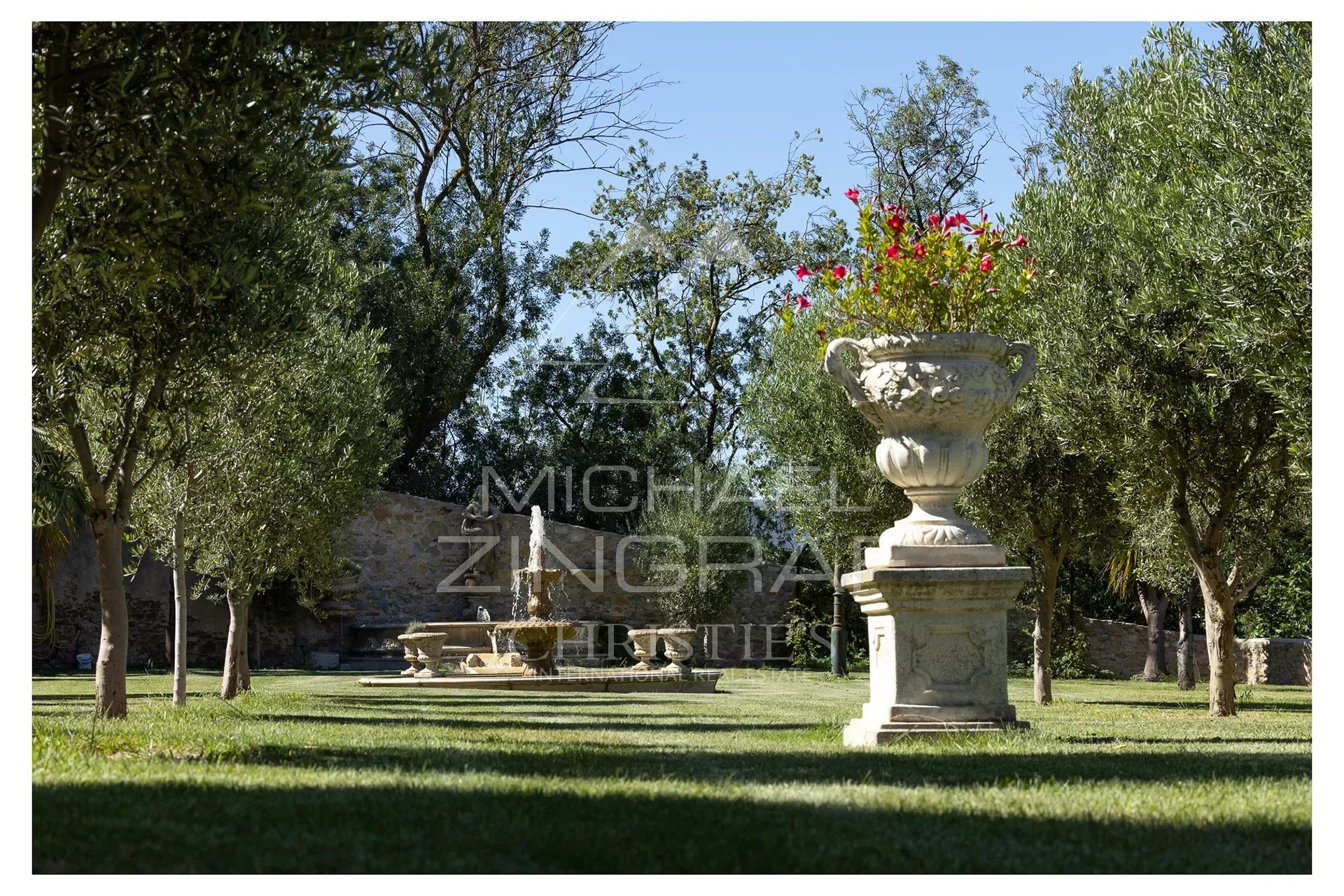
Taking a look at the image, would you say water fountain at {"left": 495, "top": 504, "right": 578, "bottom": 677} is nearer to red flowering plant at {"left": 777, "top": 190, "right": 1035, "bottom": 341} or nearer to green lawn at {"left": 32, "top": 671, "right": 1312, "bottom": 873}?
green lawn at {"left": 32, "top": 671, "right": 1312, "bottom": 873}

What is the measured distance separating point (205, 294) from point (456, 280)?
23.1 m

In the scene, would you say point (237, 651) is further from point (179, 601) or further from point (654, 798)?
point (654, 798)

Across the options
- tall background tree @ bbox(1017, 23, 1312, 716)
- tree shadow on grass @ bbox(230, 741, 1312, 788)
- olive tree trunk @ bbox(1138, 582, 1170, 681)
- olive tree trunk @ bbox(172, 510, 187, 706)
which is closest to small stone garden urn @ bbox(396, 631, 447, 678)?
olive tree trunk @ bbox(172, 510, 187, 706)

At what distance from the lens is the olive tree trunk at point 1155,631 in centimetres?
2678

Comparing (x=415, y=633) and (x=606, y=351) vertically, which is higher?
(x=606, y=351)

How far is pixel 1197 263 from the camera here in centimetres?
1164

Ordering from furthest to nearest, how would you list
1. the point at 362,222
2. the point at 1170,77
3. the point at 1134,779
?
the point at 362,222
the point at 1170,77
the point at 1134,779

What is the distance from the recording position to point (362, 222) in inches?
1226

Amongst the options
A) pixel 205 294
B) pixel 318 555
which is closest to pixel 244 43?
pixel 205 294

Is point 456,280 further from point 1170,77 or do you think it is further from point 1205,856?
point 1205,856

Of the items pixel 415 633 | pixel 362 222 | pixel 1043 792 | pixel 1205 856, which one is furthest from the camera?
pixel 362 222

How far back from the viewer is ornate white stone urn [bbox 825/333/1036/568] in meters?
8.19

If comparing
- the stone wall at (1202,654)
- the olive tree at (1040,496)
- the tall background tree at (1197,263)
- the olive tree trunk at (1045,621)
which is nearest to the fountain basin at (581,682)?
the olive tree trunk at (1045,621)

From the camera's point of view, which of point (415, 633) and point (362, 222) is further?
→ point (362, 222)
